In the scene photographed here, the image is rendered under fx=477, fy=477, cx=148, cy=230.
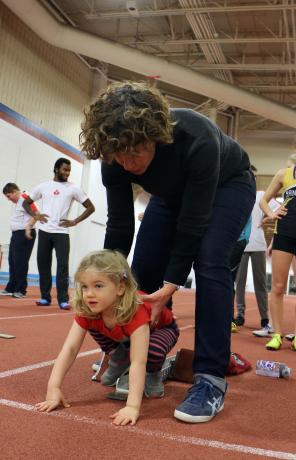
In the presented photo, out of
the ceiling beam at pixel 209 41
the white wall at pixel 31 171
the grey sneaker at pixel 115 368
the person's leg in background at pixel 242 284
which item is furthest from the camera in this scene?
the ceiling beam at pixel 209 41

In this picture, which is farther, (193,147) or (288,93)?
(288,93)

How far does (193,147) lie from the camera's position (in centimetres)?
186

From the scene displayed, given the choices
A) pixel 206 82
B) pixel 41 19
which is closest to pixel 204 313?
pixel 41 19

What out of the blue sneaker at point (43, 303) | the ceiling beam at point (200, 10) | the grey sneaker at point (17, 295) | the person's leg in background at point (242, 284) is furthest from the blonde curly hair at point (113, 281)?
the ceiling beam at point (200, 10)

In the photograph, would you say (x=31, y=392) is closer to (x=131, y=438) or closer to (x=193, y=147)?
(x=131, y=438)

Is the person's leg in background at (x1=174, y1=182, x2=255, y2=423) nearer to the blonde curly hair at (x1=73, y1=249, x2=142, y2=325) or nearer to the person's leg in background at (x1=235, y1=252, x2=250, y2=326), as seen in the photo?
the blonde curly hair at (x1=73, y1=249, x2=142, y2=325)

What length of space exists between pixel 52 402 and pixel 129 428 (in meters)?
0.31

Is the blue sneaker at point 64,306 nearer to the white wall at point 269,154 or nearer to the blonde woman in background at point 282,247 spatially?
the blonde woman in background at point 282,247

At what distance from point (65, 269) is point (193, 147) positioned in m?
4.10

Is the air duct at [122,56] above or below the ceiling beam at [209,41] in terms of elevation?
below

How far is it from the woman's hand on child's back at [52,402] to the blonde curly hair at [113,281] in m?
0.31

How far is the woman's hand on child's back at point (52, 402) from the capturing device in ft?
5.59

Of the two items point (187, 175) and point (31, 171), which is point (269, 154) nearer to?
point (31, 171)

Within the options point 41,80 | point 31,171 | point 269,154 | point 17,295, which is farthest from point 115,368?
point 269,154
